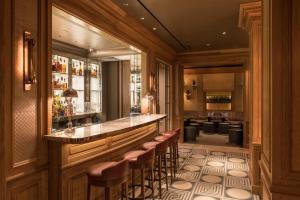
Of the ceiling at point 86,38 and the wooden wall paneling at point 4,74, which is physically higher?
the ceiling at point 86,38

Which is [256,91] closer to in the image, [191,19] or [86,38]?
[191,19]

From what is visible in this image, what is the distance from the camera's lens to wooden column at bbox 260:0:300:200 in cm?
165

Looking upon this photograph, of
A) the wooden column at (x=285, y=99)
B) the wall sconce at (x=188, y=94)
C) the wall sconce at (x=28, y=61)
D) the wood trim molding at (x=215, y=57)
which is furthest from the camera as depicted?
the wall sconce at (x=188, y=94)

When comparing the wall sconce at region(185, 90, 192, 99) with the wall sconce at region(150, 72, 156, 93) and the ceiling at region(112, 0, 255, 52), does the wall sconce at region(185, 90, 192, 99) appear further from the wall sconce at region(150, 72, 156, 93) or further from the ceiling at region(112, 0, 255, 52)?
the wall sconce at region(150, 72, 156, 93)

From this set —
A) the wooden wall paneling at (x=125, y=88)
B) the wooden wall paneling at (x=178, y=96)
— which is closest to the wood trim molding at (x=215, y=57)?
the wooden wall paneling at (x=178, y=96)

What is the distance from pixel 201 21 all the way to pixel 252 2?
1.17 metres

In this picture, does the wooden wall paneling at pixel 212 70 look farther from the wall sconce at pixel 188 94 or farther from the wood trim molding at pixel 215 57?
the wood trim molding at pixel 215 57

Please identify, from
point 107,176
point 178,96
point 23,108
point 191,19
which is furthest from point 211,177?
point 178,96

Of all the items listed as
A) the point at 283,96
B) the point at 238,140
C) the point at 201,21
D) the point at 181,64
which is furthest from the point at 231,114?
the point at 283,96

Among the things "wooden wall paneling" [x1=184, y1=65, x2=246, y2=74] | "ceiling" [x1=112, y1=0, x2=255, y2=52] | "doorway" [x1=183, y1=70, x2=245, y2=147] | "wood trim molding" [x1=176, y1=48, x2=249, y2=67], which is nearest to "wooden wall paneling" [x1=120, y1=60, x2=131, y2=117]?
"wood trim molding" [x1=176, y1=48, x2=249, y2=67]

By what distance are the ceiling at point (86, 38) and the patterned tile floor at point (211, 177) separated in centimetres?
286

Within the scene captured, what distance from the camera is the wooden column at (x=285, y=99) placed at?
5.41ft

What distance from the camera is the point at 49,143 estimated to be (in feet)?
8.16

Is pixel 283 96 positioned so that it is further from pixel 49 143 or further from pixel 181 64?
pixel 181 64
